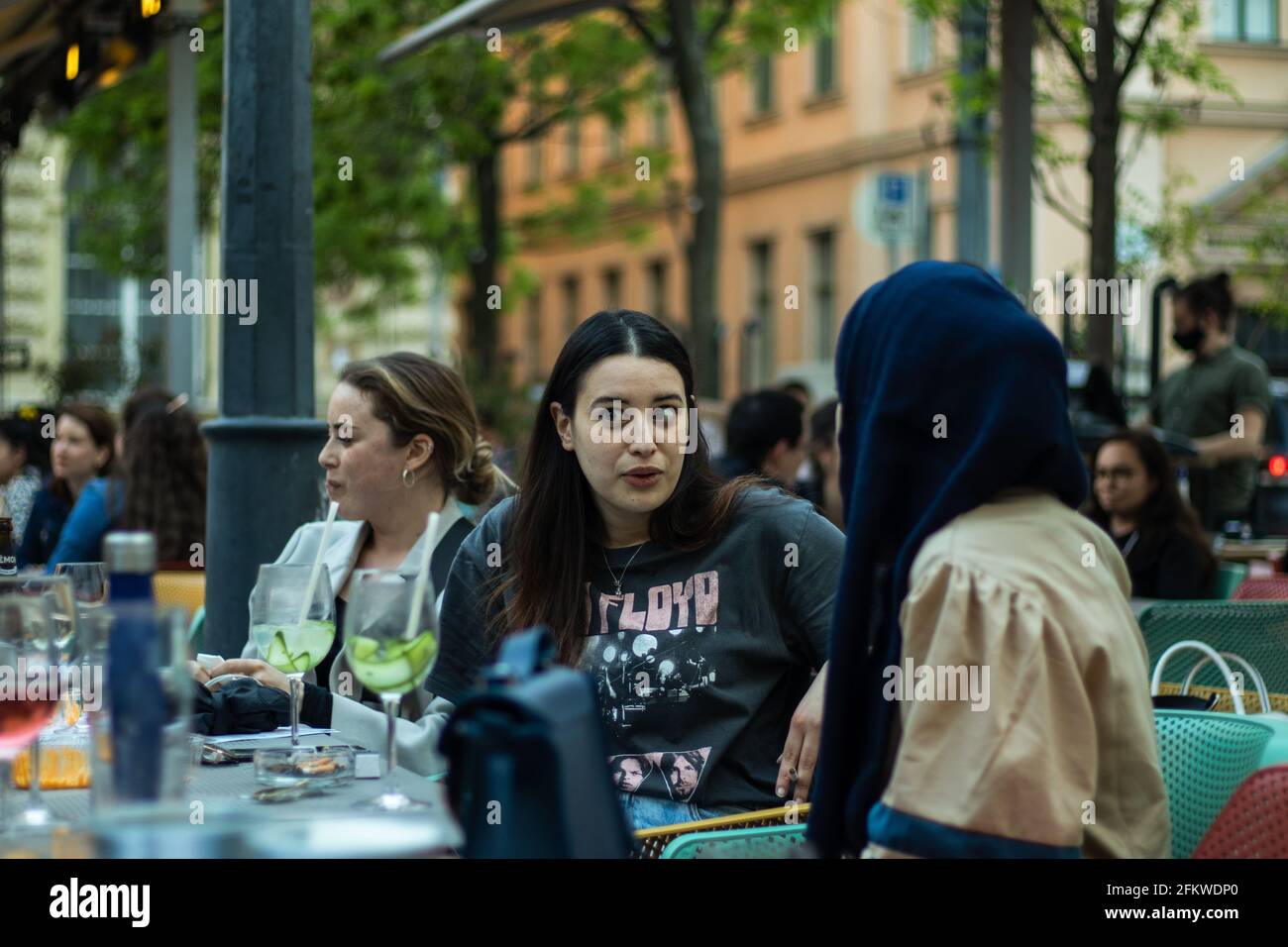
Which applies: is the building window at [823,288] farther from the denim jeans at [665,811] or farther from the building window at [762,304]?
the denim jeans at [665,811]

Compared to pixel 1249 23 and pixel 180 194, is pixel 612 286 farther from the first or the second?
pixel 180 194

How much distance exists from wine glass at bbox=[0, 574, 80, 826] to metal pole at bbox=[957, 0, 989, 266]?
420 inches

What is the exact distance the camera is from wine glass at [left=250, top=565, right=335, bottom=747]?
3.27 meters

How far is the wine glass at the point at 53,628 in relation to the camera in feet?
8.73

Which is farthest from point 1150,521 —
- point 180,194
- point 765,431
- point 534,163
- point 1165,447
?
point 534,163

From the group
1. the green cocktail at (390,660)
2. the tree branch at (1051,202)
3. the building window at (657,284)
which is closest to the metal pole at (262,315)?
the green cocktail at (390,660)

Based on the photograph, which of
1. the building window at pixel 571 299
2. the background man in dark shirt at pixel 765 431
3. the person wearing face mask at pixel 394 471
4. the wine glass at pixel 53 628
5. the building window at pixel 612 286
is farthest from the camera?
the building window at pixel 571 299

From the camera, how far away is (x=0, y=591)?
2936mm

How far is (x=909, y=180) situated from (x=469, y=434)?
8.88 metres

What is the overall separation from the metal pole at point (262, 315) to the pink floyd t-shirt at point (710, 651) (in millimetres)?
1327

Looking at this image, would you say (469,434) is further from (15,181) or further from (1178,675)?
(15,181)

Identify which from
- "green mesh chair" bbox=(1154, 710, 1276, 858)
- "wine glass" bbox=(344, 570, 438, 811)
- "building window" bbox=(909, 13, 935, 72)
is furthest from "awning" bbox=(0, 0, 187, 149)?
"building window" bbox=(909, 13, 935, 72)
